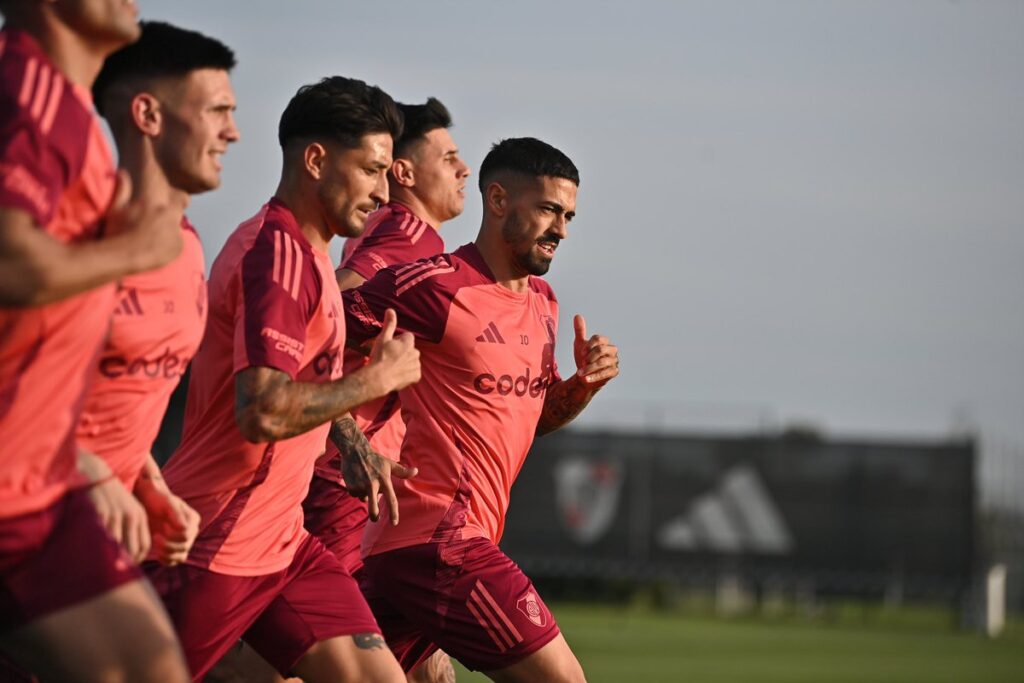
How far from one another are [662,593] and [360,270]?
21129 mm

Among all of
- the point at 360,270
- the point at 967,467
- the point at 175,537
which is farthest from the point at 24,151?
the point at 967,467

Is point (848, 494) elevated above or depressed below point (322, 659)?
below

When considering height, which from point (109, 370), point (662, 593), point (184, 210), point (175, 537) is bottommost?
point (662, 593)

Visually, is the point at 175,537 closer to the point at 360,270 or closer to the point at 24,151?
the point at 24,151

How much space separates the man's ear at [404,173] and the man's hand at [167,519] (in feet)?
12.4

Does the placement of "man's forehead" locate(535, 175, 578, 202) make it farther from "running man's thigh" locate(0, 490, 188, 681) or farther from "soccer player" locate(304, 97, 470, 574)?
"running man's thigh" locate(0, 490, 188, 681)

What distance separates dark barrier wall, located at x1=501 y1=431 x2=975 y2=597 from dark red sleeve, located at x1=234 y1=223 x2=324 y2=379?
70.7 ft

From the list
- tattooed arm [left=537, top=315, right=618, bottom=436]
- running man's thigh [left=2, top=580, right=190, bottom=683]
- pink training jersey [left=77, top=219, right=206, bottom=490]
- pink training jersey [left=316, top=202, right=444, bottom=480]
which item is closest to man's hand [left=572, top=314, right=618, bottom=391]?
tattooed arm [left=537, top=315, right=618, bottom=436]

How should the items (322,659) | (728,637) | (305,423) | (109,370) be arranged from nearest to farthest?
(109,370)
(305,423)
(322,659)
(728,637)

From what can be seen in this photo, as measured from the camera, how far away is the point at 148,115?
16.8ft

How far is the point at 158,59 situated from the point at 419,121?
3763 millimetres

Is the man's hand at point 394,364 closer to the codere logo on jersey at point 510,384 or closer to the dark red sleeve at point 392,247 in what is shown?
the codere logo on jersey at point 510,384

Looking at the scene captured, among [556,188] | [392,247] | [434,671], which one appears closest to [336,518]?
[434,671]

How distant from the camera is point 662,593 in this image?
93.3 ft
